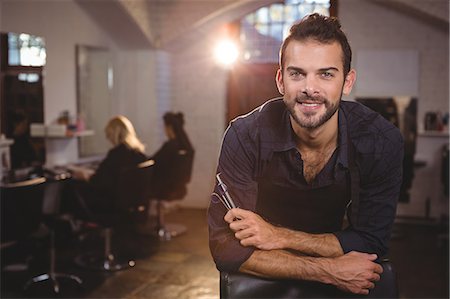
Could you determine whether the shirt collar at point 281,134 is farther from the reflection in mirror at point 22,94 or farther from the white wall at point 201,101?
the white wall at point 201,101

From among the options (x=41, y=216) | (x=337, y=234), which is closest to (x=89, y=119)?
(x=41, y=216)

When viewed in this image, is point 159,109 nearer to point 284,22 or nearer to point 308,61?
point 284,22

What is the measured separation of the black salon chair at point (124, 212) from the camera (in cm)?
454

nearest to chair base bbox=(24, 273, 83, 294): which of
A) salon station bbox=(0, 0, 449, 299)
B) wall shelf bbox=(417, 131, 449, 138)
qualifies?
salon station bbox=(0, 0, 449, 299)

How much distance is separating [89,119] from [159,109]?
3.19 ft

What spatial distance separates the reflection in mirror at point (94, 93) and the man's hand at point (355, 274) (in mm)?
4487

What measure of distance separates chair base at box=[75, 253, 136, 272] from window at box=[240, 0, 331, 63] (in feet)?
10.2

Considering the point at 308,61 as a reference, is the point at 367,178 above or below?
below

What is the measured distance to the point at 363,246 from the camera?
1.78m

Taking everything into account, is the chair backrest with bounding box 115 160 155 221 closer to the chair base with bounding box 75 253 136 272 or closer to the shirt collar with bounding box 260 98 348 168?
the chair base with bounding box 75 253 136 272

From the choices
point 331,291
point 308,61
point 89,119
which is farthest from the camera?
point 89,119

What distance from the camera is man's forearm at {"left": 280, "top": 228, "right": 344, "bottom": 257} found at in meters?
1.75

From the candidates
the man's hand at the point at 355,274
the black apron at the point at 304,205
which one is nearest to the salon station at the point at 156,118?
the black apron at the point at 304,205

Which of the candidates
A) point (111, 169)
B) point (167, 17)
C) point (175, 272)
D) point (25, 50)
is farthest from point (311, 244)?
point (167, 17)
